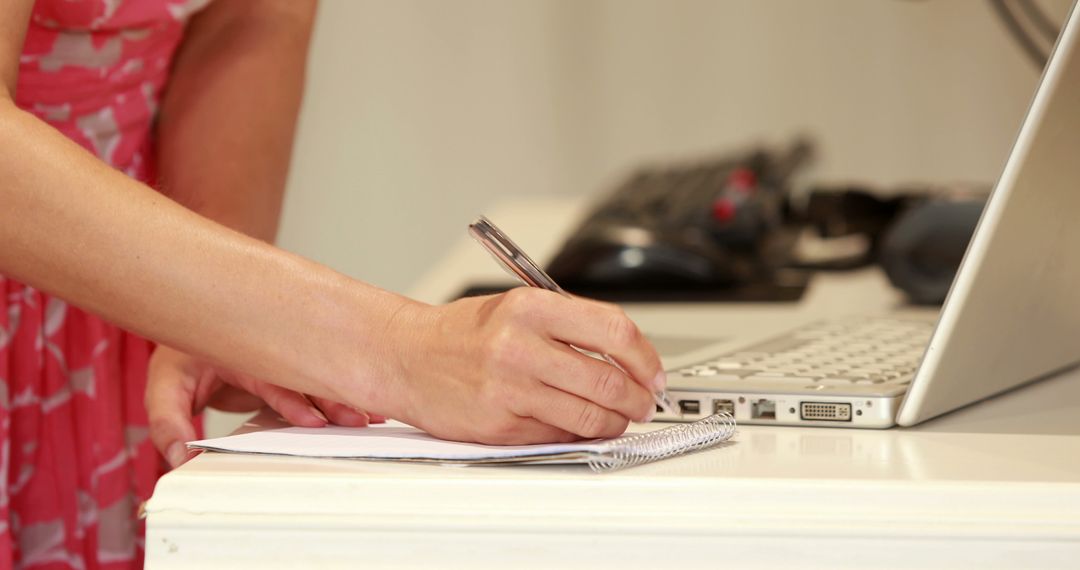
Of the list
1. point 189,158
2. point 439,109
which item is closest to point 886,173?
point 439,109

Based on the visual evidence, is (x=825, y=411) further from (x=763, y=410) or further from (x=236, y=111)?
(x=236, y=111)

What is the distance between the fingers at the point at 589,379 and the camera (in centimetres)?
57

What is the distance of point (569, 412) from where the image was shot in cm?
58

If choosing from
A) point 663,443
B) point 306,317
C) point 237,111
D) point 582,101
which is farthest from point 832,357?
point 582,101

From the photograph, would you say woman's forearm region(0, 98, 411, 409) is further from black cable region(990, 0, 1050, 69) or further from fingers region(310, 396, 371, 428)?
black cable region(990, 0, 1050, 69)

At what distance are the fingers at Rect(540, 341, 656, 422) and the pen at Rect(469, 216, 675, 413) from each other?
0.01 meters

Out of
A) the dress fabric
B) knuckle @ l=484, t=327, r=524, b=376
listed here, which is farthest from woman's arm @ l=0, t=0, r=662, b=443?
the dress fabric

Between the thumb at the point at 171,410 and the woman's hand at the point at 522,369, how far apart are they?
0.18 m

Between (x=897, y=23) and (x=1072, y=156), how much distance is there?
247 cm

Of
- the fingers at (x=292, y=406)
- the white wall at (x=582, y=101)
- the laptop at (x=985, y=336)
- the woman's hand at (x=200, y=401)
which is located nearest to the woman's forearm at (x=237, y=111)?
the woman's hand at (x=200, y=401)

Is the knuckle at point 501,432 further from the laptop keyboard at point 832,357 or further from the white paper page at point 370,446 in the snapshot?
the laptop keyboard at point 832,357

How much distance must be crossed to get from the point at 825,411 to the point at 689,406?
75 millimetres

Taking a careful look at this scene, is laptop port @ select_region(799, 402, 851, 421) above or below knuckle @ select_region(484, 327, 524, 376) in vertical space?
below

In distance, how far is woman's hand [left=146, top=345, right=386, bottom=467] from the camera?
0.67 m
